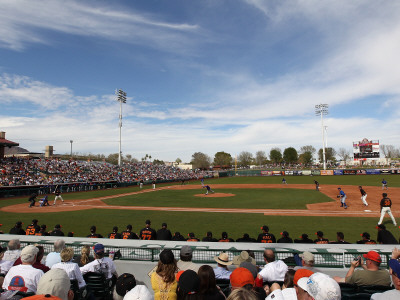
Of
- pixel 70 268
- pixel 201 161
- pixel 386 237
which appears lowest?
pixel 386 237

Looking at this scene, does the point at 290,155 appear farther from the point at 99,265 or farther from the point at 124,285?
the point at 124,285

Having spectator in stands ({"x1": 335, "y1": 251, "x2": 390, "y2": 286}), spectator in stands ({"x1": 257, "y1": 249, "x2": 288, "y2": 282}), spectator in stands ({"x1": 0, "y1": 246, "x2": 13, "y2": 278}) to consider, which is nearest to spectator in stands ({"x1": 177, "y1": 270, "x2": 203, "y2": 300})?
spectator in stands ({"x1": 257, "y1": 249, "x2": 288, "y2": 282})

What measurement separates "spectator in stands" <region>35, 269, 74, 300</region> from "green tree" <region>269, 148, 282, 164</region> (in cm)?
15110

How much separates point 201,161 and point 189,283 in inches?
5684

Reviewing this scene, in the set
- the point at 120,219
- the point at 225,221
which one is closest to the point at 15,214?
the point at 120,219

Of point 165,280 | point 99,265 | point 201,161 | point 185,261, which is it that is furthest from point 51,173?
point 201,161

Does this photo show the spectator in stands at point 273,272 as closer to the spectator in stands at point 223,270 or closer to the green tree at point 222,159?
the spectator in stands at point 223,270

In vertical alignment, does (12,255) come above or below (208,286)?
below

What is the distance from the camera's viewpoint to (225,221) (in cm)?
1598

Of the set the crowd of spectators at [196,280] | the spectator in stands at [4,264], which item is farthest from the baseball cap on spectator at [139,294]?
the spectator in stands at [4,264]

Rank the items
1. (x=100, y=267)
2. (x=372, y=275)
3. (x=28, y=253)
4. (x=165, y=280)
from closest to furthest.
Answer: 1. (x=165, y=280)
2. (x=28, y=253)
3. (x=372, y=275)
4. (x=100, y=267)

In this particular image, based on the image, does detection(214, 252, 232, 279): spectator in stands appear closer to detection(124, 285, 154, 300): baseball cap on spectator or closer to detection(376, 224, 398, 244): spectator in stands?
detection(124, 285, 154, 300): baseball cap on spectator

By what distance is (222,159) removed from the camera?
15662cm

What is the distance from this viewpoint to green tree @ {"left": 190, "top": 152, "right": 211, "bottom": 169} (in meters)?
146
